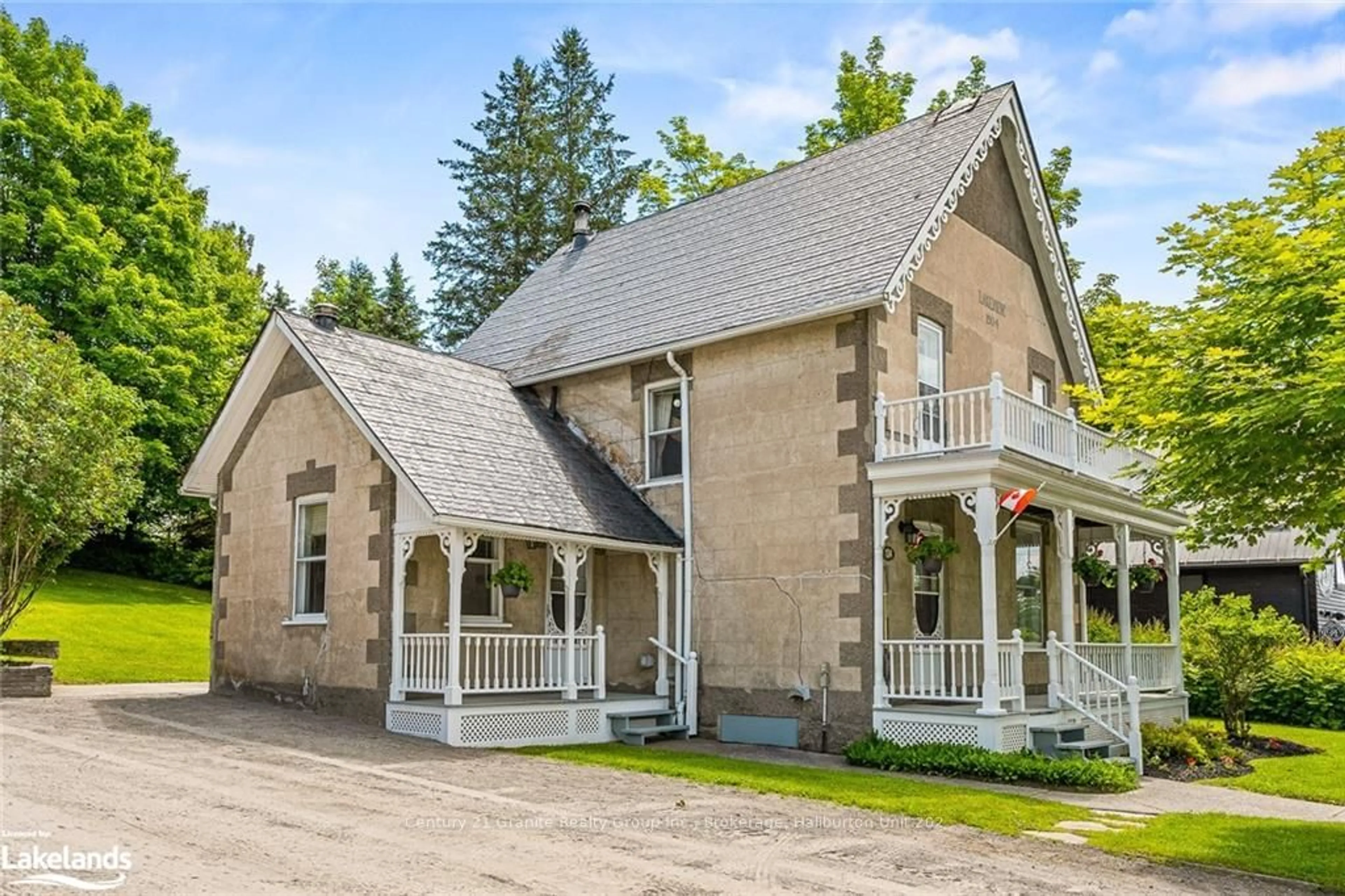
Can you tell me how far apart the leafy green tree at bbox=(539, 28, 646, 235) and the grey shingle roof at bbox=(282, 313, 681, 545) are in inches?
1039

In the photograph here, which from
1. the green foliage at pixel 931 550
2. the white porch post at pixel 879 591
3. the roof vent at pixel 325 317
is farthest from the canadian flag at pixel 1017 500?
the roof vent at pixel 325 317

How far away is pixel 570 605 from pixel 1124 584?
339 inches

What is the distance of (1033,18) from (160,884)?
11285 mm

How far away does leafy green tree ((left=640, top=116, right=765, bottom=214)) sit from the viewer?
1412 inches

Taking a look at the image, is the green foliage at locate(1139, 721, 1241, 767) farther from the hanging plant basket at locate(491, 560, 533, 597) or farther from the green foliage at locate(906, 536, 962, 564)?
the hanging plant basket at locate(491, 560, 533, 597)

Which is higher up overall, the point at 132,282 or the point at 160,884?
the point at 132,282

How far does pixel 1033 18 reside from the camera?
12.4 metres

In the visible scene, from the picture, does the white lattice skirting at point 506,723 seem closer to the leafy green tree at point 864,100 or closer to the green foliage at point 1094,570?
the green foliage at point 1094,570

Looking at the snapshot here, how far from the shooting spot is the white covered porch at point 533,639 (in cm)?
1461

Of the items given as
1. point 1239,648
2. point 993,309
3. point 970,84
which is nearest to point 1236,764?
point 1239,648

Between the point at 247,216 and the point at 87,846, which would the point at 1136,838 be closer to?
the point at 87,846

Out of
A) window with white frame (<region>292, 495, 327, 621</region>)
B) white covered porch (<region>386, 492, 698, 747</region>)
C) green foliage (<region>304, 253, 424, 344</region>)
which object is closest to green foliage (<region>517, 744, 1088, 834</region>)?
white covered porch (<region>386, 492, 698, 747</region>)

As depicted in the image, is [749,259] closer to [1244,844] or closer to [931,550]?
[931,550]

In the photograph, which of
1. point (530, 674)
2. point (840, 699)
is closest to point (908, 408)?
point (840, 699)
